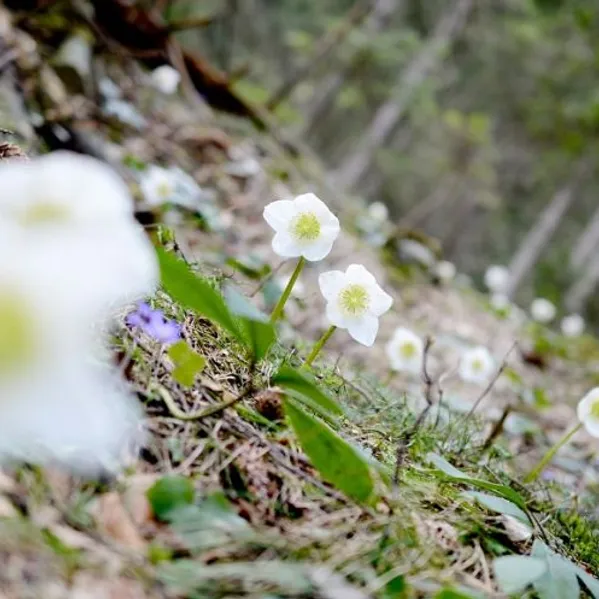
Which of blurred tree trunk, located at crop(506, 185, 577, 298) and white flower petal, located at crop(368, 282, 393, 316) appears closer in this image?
white flower petal, located at crop(368, 282, 393, 316)

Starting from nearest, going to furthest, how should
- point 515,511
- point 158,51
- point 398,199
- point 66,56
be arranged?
point 515,511, point 66,56, point 158,51, point 398,199

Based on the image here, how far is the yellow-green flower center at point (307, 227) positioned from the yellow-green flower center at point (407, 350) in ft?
3.57

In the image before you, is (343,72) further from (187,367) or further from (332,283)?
(187,367)

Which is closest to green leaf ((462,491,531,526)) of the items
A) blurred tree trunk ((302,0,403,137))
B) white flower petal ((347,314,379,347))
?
white flower petal ((347,314,379,347))

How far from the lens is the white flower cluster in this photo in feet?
1.86

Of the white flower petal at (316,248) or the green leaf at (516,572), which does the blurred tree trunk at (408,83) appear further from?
the green leaf at (516,572)

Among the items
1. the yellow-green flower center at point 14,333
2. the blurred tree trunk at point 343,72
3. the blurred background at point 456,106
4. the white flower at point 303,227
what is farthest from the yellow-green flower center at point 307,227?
A: the blurred tree trunk at point 343,72

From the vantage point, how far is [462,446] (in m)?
1.53

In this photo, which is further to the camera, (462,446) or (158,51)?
(158,51)

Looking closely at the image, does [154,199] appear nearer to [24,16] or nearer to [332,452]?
[24,16]

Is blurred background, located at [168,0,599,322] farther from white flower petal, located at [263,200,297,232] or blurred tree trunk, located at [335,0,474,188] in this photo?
white flower petal, located at [263,200,297,232]

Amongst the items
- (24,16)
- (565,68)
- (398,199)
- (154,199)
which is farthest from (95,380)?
(398,199)

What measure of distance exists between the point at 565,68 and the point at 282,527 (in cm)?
1293

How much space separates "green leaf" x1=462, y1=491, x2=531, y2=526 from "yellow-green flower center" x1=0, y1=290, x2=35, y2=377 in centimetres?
78
